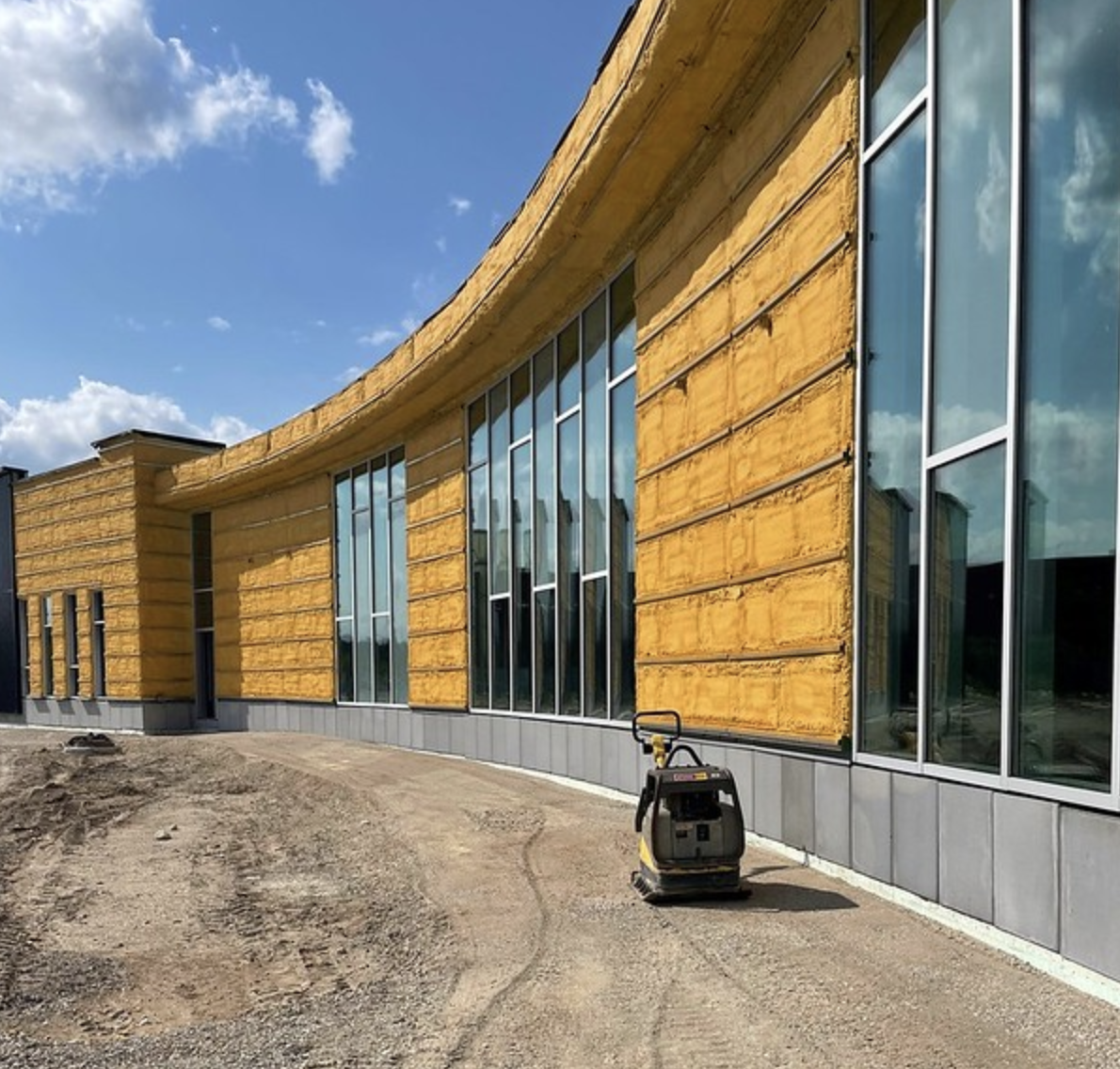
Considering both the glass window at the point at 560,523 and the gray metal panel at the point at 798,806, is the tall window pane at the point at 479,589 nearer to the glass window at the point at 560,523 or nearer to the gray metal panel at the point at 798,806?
the glass window at the point at 560,523

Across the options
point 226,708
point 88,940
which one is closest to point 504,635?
point 88,940

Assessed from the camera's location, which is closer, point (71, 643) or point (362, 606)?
point (362, 606)

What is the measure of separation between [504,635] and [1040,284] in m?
12.1

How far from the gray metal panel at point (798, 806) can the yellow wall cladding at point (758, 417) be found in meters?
0.31

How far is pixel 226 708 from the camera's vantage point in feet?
90.5

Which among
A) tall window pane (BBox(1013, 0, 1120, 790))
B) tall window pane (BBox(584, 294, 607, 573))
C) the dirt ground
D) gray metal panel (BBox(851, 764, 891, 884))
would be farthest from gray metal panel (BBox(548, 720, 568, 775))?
tall window pane (BBox(1013, 0, 1120, 790))

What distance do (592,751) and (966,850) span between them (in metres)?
7.61

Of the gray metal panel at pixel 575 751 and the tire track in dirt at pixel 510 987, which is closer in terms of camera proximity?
the tire track in dirt at pixel 510 987

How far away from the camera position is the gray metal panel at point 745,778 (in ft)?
30.6

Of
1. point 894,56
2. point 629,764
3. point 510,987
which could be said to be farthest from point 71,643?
point 894,56

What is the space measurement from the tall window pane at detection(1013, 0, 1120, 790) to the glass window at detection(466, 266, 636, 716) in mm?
6983

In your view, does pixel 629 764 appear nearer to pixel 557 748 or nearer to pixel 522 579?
pixel 557 748

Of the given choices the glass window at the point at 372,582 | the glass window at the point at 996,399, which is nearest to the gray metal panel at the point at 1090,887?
the glass window at the point at 996,399

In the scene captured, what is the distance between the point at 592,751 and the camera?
13.4 metres
